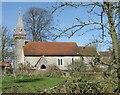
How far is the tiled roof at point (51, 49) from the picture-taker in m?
36.9

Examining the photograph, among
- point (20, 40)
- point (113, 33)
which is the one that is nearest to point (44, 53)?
point (20, 40)

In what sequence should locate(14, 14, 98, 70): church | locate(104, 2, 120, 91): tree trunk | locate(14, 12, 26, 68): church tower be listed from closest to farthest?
locate(104, 2, 120, 91): tree trunk < locate(14, 12, 26, 68): church tower < locate(14, 14, 98, 70): church

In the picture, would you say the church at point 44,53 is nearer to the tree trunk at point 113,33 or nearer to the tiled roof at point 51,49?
the tiled roof at point 51,49

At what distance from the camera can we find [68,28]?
11.6 feet

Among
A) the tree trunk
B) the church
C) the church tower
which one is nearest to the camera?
the tree trunk

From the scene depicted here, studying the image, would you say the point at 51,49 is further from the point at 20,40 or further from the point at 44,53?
the point at 20,40

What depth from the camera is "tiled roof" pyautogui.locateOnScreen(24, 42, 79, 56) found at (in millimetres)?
36875

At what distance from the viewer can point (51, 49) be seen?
38.0 m

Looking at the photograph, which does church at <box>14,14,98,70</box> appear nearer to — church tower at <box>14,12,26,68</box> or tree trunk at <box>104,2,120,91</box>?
church tower at <box>14,12,26,68</box>

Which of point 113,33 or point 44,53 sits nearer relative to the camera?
point 113,33

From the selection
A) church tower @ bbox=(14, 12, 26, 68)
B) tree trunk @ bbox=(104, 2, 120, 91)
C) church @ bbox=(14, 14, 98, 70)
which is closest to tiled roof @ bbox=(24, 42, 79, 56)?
church @ bbox=(14, 14, 98, 70)

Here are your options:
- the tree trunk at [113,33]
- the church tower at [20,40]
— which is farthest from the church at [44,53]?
the tree trunk at [113,33]

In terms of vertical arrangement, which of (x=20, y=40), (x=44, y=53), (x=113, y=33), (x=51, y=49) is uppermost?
(x=20, y=40)

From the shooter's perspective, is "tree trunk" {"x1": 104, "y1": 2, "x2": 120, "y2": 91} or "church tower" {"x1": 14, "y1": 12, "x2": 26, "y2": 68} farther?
"church tower" {"x1": 14, "y1": 12, "x2": 26, "y2": 68}
